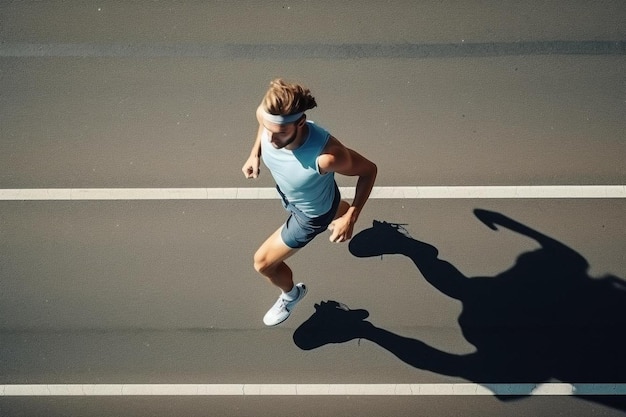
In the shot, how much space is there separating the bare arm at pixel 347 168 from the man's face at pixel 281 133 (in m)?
0.28

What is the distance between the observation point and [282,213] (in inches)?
231

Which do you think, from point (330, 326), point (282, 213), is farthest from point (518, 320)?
point (282, 213)

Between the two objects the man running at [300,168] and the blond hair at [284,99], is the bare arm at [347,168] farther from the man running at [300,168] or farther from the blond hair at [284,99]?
the blond hair at [284,99]

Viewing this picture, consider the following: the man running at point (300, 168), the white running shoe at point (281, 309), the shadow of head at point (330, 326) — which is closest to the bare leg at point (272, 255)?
the man running at point (300, 168)

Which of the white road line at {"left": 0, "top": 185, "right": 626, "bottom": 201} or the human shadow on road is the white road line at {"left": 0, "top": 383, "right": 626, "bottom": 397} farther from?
the white road line at {"left": 0, "top": 185, "right": 626, "bottom": 201}

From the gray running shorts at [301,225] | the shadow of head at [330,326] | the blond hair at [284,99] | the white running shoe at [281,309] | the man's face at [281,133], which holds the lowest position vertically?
the shadow of head at [330,326]

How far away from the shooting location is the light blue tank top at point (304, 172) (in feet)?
12.2

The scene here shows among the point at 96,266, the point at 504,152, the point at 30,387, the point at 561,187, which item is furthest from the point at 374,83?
Result: the point at 30,387

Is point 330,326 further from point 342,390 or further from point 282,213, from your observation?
point 282,213

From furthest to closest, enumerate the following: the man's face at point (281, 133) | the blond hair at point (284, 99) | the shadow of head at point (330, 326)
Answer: the shadow of head at point (330, 326)
the man's face at point (281, 133)
the blond hair at point (284, 99)

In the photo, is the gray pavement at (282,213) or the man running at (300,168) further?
the gray pavement at (282,213)

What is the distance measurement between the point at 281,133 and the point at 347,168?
0.62m

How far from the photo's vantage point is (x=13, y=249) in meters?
5.86

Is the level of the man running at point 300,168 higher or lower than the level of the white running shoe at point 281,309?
higher
